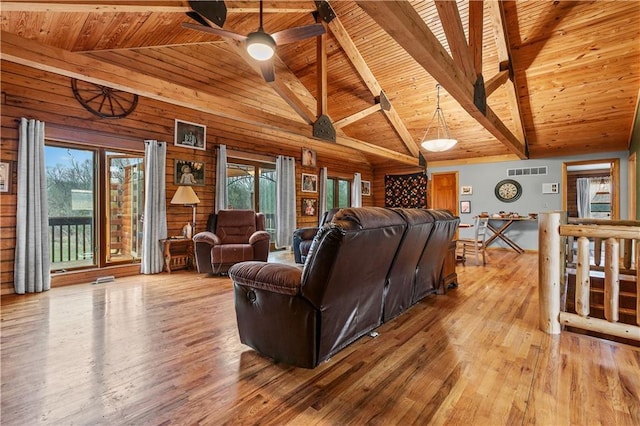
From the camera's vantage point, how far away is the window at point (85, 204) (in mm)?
4023

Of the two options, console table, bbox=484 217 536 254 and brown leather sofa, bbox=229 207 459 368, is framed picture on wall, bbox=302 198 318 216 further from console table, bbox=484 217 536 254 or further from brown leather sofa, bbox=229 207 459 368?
brown leather sofa, bbox=229 207 459 368

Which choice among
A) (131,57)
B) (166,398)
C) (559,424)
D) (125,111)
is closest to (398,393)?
(559,424)

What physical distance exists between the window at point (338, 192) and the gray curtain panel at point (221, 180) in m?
3.44

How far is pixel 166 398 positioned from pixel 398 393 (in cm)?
125

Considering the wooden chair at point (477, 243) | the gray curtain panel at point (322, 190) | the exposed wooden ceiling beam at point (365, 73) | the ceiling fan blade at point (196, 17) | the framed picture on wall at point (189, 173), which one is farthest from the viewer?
the gray curtain panel at point (322, 190)

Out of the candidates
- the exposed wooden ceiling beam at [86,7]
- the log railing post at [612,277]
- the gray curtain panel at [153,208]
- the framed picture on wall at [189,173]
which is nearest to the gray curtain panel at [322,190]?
the framed picture on wall at [189,173]

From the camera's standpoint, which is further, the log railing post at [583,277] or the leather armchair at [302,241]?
the leather armchair at [302,241]

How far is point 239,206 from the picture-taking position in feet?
20.3

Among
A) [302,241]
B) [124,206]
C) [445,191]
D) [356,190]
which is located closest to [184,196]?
[124,206]

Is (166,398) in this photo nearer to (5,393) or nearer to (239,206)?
(5,393)

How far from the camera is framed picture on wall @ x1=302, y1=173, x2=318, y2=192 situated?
730 cm

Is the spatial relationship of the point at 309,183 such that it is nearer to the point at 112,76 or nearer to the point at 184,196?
the point at 184,196

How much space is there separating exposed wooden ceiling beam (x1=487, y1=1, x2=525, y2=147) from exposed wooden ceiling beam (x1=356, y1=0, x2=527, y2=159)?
54.7 inches

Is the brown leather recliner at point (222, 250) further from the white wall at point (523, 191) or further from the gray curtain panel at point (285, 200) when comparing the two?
the white wall at point (523, 191)
